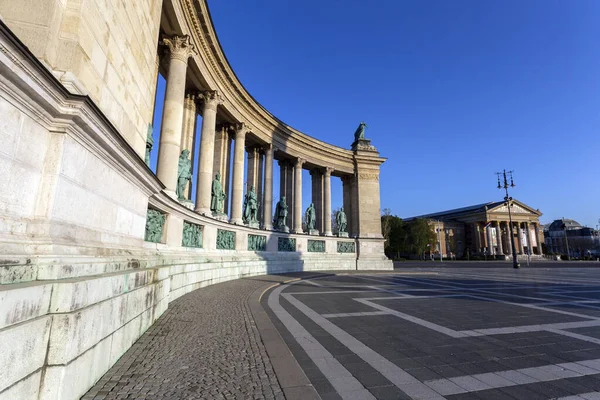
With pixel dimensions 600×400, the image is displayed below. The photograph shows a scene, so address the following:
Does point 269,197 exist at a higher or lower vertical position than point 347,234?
higher

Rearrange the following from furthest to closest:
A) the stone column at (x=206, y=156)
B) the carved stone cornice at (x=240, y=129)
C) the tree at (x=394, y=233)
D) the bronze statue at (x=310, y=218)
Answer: the tree at (x=394, y=233) → the bronze statue at (x=310, y=218) → the carved stone cornice at (x=240, y=129) → the stone column at (x=206, y=156)

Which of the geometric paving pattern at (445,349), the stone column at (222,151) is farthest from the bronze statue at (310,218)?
the geometric paving pattern at (445,349)

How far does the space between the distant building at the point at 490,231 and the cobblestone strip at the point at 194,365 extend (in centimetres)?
9154

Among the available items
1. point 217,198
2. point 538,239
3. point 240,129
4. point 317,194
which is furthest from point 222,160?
point 538,239

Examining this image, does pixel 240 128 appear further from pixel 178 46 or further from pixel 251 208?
pixel 178 46

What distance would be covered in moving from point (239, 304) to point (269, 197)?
16.7 meters

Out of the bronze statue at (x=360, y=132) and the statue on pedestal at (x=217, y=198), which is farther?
the bronze statue at (x=360, y=132)

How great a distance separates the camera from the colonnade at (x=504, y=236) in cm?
9125

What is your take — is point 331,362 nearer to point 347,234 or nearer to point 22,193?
point 22,193

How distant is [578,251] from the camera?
382 feet

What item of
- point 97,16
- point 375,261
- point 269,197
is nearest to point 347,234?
point 375,261

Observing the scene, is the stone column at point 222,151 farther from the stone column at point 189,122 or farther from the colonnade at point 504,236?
the colonnade at point 504,236

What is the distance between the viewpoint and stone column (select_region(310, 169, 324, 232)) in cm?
3347

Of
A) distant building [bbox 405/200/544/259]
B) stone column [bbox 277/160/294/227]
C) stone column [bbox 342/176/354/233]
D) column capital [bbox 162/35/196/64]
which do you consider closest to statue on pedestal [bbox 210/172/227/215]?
column capital [bbox 162/35/196/64]
